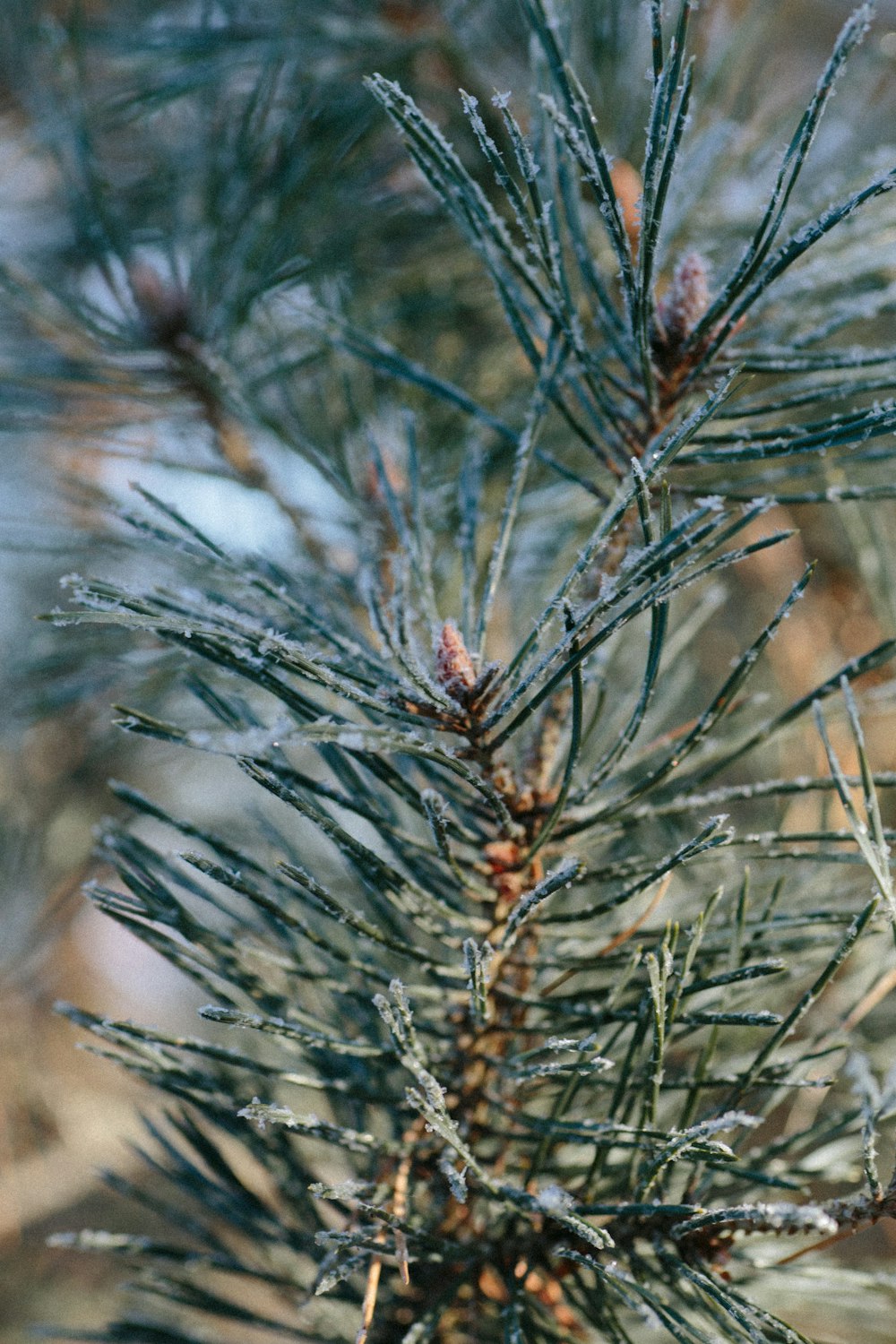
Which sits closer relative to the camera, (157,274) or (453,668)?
(453,668)

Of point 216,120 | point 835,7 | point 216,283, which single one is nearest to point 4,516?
point 216,283

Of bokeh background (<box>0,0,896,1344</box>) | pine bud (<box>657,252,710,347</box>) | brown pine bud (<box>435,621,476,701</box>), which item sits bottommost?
brown pine bud (<box>435,621,476,701</box>)

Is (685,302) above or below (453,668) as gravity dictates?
above

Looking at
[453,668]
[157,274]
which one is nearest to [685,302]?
[453,668]

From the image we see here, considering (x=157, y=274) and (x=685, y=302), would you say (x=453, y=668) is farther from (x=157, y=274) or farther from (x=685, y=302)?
(x=157, y=274)

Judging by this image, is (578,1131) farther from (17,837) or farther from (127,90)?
(17,837)

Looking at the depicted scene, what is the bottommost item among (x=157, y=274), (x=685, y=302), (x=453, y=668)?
(x=453, y=668)
